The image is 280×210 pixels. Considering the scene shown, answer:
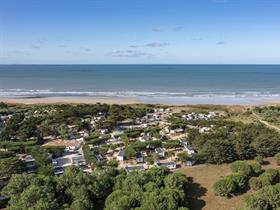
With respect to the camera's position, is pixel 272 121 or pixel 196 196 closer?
pixel 196 196

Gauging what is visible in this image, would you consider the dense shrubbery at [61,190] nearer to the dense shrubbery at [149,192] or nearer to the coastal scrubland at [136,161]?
the coastal scrubland at [136,161]

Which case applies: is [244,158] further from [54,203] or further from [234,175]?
[54,203]

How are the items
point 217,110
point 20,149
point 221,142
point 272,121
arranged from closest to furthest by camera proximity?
point 221,142 < point 20,149 < point 272,121 < point 217,110

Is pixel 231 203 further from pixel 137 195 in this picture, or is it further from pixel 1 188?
pixel 1 188

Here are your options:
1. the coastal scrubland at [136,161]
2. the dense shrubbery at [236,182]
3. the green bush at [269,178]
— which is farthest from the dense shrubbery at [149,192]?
the green bush at [269,178]

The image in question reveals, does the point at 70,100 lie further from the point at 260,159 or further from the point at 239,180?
the point at 239,180

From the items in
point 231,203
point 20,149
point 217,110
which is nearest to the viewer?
point 231,203

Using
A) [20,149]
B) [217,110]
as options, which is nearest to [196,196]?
[20,149]

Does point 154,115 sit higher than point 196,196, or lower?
higher
